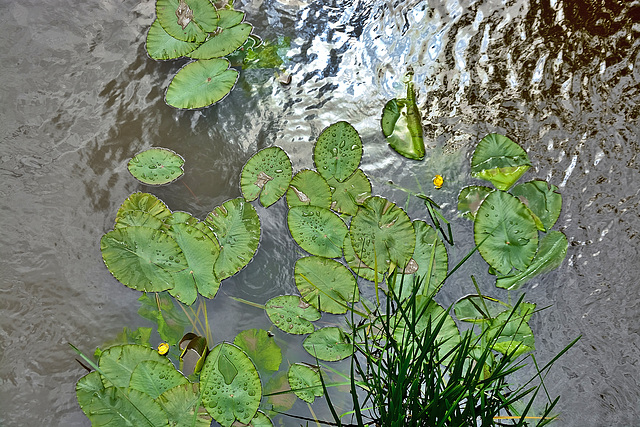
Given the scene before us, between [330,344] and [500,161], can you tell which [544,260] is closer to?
[500,161]

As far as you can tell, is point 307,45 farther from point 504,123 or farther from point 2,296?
point 2,296

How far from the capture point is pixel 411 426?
38.9 inches

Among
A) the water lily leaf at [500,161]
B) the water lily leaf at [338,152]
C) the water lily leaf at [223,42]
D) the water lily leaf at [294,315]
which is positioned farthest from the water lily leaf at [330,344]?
the water lily leaf at [223,42]

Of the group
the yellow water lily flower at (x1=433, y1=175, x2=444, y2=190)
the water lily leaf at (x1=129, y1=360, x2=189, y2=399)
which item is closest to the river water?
the yellow water lily flower at (x1=433, y1=175, x2=444, y2=190)

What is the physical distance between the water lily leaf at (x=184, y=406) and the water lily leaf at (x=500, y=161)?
86cm

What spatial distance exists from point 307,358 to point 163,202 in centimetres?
54

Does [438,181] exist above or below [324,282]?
above

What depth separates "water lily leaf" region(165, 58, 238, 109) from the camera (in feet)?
4.17

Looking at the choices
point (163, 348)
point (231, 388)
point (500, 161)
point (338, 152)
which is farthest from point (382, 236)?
point (163, 348)

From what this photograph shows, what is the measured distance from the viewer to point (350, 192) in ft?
3.94

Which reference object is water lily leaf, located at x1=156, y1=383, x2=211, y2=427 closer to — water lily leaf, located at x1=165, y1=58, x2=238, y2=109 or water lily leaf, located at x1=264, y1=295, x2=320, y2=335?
water lily leaf, located at x1=264, y1=295, x2=320, y2=335

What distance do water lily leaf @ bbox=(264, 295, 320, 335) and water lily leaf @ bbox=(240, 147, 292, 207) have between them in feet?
0.81

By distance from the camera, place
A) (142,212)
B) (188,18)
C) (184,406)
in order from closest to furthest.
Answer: (184,406) < (142,212) < (188,18)

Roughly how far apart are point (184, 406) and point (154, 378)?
0.30ft
